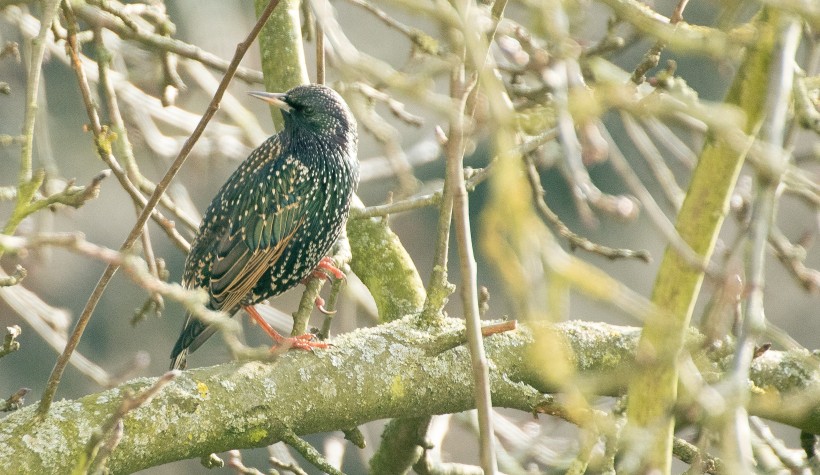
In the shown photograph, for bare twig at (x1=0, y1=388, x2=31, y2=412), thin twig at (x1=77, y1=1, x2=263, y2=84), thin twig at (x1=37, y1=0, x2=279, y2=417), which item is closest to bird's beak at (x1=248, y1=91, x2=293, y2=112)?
thin twig at (x1=77, y1=1, x2=263, y2=84)

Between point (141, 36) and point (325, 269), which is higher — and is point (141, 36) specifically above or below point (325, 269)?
above

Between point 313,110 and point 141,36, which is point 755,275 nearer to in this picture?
point 141,36

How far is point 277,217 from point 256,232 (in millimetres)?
106

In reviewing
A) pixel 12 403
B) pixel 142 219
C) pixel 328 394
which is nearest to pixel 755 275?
pixel 142 219

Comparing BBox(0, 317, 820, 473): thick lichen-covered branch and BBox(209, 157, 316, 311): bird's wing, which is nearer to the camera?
BBox(0, 317, 820, 473): thick lichen-covered branch

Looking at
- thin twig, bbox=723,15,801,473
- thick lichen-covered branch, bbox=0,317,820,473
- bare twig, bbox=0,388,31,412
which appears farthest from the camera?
bare twig, bbox=0,388,31,412

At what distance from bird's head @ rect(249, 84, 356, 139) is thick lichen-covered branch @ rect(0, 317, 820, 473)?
1262 mm

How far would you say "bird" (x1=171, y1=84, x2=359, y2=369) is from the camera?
4234 mm

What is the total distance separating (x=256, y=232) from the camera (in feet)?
14.1

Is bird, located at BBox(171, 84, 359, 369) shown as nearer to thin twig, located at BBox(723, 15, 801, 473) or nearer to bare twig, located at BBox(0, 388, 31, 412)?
bare twig, located at BBox(0, 388, 31, 412)

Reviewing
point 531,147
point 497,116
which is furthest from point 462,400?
point 497,116

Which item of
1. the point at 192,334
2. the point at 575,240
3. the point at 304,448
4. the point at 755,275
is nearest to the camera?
the point at 755,275

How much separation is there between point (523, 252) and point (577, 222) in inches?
254

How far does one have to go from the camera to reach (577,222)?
8.10m
